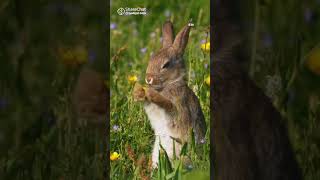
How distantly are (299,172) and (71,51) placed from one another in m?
1.26

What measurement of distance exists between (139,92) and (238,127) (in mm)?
489

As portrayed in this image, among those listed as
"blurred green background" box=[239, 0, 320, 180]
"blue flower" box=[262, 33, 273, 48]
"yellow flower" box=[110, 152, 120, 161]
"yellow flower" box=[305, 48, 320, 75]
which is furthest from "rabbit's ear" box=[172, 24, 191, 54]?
"yellow flower" box=[305, 48, 320, 75]

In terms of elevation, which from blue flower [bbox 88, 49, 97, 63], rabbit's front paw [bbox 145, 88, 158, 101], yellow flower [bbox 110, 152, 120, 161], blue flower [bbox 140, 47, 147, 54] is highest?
blue flower [bbox 140, 47, 147, 54]

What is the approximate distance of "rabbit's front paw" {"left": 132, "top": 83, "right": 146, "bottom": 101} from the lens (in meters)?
3.64

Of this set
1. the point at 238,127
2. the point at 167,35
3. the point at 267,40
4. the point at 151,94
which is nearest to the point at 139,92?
the point at 151,94

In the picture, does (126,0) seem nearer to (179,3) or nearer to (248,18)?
(179,3)

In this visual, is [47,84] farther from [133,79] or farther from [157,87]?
[157,87]

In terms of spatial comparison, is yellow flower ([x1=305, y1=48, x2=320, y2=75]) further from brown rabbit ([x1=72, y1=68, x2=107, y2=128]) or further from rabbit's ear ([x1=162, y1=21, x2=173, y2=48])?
brown rabbit ([x1=72, y1=68, x2=107, y2=128])

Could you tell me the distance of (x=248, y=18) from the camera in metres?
3.83

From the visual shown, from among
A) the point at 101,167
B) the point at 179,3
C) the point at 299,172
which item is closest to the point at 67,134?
the point at 101,167

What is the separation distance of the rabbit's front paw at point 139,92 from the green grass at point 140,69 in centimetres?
2

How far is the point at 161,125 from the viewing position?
12.0ft

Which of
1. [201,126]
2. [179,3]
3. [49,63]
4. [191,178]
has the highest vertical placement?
[179,3]

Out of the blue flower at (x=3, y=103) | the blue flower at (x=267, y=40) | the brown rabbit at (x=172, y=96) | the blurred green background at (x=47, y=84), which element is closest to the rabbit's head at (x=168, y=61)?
the brown rabbit at (x=172, y=96)
